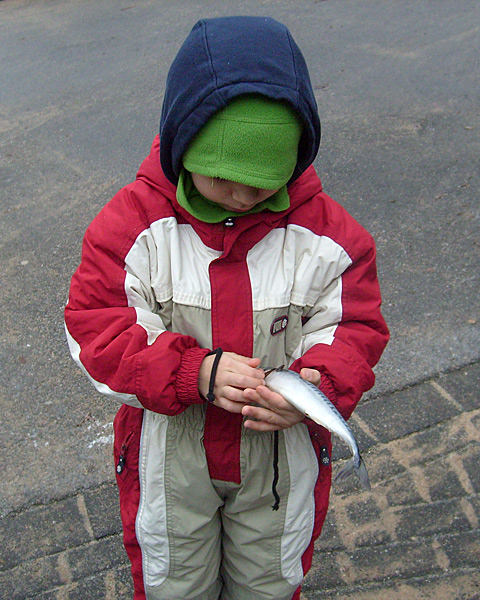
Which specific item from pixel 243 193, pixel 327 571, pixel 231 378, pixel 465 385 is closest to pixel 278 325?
pixel 231 378

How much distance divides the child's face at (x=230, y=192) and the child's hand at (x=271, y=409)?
457 millimetres

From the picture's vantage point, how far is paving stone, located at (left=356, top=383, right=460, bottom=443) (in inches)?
128

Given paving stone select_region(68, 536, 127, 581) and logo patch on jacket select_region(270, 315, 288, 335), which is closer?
logo patch on jacket select_region(270, 315, 288, 335)

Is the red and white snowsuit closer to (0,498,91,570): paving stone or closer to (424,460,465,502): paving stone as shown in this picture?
(0,498,91,570): paving stone

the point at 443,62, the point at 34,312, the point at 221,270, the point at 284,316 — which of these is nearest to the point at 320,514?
the point at 284,316

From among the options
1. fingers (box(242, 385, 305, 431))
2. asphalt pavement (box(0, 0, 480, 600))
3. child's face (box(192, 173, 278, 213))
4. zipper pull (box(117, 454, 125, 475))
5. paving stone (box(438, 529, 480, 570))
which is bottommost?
asphalt pavement (box(0, 0, 480, 600))

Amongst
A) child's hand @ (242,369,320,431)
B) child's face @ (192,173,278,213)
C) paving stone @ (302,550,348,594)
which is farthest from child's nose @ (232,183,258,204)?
paving stone @ (302,550,348,594)

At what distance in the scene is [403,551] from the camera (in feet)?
9.00

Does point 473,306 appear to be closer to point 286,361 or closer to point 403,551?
point 403,551

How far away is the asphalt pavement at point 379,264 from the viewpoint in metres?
2.76

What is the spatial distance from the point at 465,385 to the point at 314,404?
2108 millimetres

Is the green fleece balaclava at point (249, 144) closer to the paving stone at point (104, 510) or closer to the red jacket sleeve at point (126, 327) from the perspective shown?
the red jacket sleeve at point (126, 327)

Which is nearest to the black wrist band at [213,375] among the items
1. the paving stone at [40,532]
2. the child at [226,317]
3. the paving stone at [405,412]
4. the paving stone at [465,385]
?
the child at [226,317]

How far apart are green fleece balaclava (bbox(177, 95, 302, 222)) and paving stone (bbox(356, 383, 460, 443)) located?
6.17 ft
